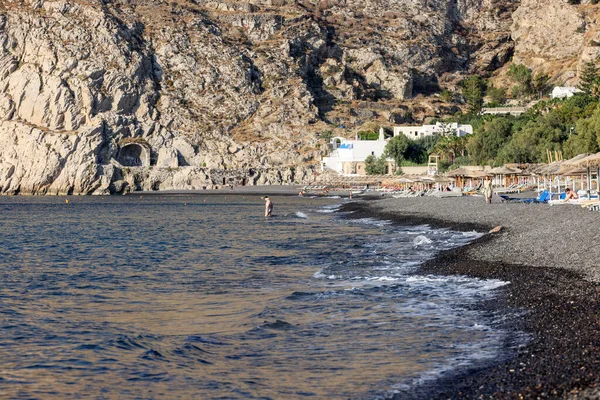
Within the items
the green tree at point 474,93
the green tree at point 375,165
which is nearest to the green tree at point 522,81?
the green tree at point 474,93

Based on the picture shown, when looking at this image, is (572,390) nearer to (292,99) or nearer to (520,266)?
(520,266)

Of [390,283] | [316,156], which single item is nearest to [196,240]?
[390,283]

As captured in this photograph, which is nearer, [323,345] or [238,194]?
[323,345]

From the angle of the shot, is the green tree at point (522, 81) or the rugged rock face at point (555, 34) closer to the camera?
the green tree at point (522, 81)

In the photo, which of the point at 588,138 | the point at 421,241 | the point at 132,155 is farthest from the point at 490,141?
the point at 421,241

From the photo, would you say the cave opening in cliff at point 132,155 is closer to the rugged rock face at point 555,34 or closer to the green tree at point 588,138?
the rugged rock face at point 555,34

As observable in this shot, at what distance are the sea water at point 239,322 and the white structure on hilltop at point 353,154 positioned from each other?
9032 centimetres

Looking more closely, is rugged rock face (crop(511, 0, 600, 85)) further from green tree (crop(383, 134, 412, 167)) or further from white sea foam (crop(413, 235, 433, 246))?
white sea foam (crop(413, 235, 433, 246))

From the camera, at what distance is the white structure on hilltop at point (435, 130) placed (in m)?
122

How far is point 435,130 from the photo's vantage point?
A: 12575 cm

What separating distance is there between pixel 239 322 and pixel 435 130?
111 metres

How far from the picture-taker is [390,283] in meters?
21.9

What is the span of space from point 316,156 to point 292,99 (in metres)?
14.4

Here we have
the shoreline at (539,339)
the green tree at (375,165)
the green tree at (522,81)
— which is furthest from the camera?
the green tree at (522,81)
